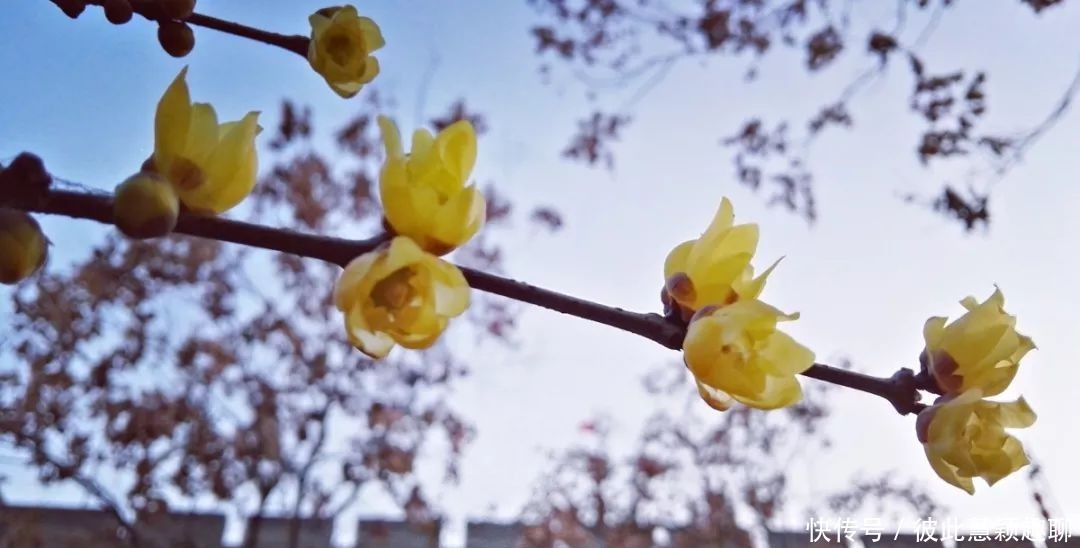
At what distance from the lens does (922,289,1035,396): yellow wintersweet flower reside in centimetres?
74

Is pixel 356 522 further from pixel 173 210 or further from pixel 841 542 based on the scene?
pixel 173 210

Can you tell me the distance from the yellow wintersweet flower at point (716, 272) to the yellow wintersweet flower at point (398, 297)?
213mm

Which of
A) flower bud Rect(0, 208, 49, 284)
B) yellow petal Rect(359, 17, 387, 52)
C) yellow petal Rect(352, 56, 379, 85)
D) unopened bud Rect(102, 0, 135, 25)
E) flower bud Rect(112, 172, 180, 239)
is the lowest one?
flower bud Rect(0, 208, 49, 284)

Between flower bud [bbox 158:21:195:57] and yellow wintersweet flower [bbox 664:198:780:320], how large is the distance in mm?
480

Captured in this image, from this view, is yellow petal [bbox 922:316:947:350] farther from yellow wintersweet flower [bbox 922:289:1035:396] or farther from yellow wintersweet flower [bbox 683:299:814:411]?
yellow wintersweet flower [bbox 683:299:814:411]

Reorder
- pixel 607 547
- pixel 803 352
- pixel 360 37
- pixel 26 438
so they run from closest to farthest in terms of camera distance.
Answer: pixel 803 352 → pixel 360 37 → pixel 26 438 → pixel 607 547

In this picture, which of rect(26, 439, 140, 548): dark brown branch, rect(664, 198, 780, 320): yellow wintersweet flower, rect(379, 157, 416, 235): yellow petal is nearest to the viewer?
rect(379, 157, 416, 235): yellow petal

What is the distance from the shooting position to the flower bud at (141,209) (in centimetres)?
50

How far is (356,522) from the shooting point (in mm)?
8258

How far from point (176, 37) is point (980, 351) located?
79cm

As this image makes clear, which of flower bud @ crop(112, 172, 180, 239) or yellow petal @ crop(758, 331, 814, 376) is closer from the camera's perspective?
flower bud @ crop(112, 172, 180, 239)

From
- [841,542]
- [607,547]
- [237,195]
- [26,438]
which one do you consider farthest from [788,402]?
[607,547]

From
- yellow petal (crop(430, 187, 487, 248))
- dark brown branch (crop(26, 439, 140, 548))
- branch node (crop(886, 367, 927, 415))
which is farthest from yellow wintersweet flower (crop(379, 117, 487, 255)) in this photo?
dark brown branch (crop(26, 439, 140, 548))

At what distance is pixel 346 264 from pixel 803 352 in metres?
0.38
